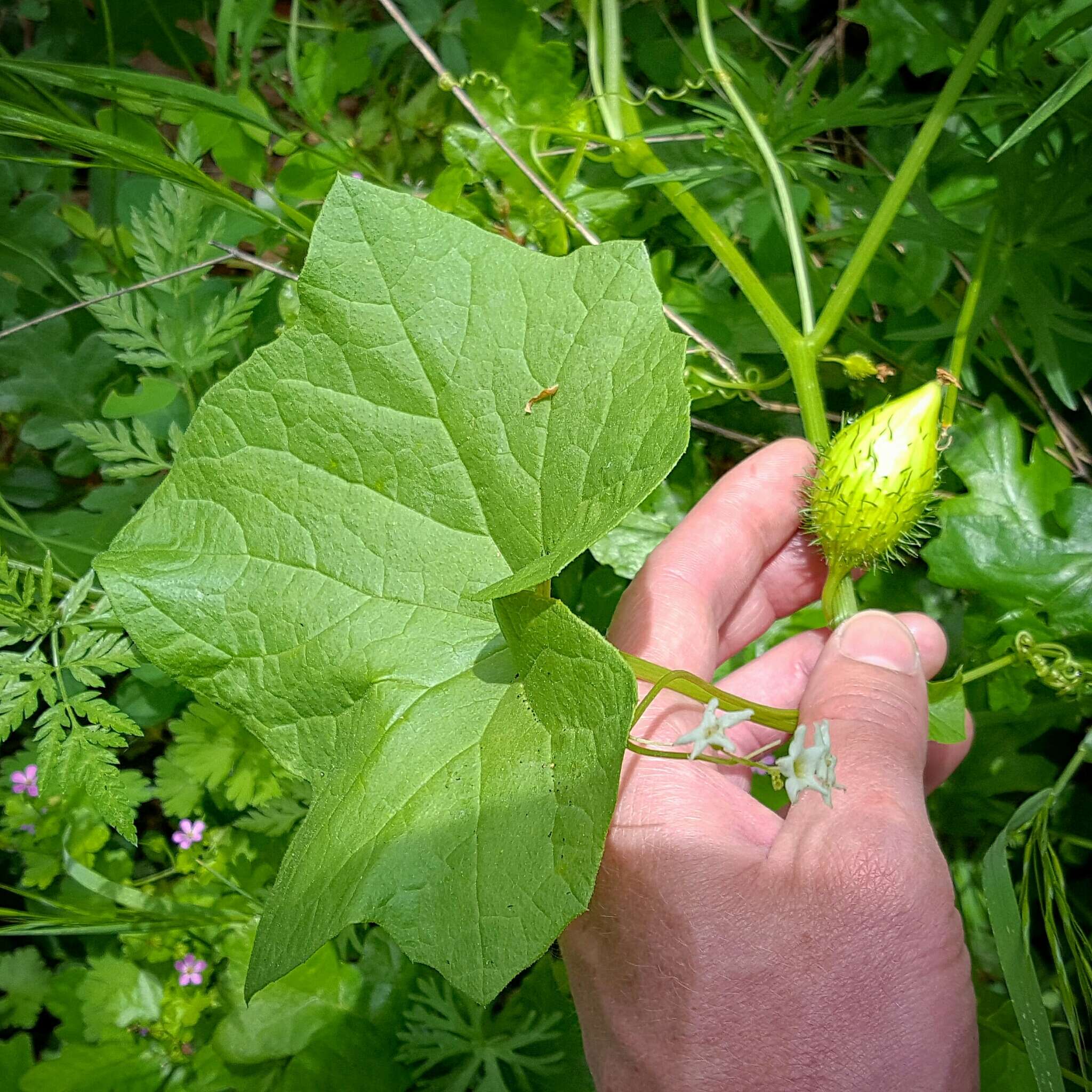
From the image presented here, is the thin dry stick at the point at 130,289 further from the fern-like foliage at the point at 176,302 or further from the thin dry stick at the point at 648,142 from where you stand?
the thin dry stick at the point at 648,142

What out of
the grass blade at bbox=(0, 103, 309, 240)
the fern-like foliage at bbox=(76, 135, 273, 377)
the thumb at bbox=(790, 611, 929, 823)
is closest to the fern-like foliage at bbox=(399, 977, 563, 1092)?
the thumb at bbox=(790, 611, 929, 823)

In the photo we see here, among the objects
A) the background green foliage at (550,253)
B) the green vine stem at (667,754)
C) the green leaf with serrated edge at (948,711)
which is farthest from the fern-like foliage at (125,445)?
the green leaf with serrated edge at (948,711)

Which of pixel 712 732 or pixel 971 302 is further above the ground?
pixel 971 302

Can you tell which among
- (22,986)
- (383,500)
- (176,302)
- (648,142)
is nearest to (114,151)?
(176,302)

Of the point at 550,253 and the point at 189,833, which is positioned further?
the point at 550,253

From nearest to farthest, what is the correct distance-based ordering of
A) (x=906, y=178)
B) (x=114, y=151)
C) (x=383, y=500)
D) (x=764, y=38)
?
1. (x=383, y=500)
2. (x=114, y=151)
3. (x=906, y=178)
4. (x=764, y=38)

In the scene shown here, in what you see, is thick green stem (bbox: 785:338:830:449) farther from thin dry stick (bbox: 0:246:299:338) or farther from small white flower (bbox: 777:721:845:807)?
thin dry stick (bbox: 0:246:299:338)

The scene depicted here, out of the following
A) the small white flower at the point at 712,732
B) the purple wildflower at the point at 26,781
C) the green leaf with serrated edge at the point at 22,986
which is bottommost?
the green leaf with serrated edge at the point at 22,986

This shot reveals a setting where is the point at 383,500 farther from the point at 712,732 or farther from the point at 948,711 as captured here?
the point at 948,711
